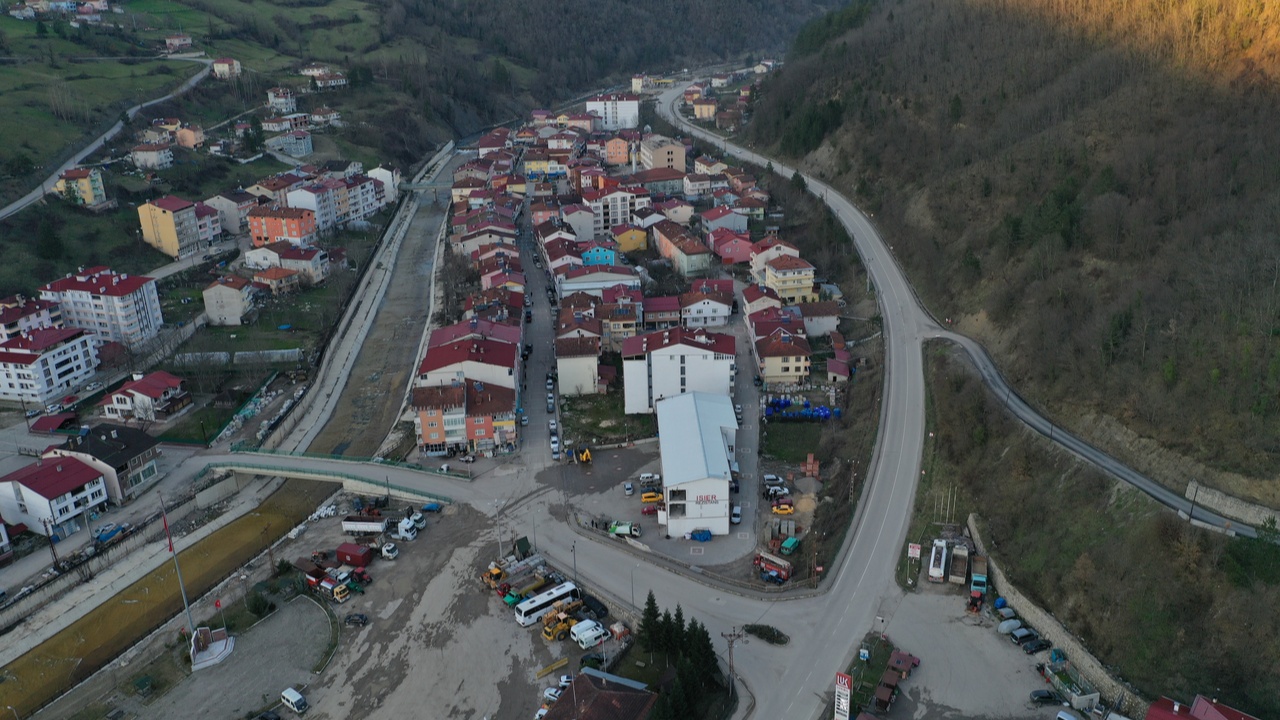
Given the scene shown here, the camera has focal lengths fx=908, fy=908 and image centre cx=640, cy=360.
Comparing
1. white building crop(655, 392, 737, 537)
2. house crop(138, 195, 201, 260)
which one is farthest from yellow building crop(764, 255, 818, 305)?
house crop(138, 195, 201, 260)

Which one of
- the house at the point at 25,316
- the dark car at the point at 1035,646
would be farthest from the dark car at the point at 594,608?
Result: the house at the point at 25,316

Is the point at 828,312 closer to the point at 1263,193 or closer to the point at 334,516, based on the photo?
the point at 1263,193

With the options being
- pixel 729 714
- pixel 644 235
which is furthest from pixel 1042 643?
pixel 644 235

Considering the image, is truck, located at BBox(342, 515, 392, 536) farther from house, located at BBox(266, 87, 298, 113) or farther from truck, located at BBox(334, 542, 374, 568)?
house, located at BBox(266, 87, 298, 113)

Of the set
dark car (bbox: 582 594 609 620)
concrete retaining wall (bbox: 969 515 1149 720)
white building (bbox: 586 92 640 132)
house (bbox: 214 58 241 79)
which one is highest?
house (bbox: 214 58 241 79)

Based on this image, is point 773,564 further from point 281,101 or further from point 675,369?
point 281,101
